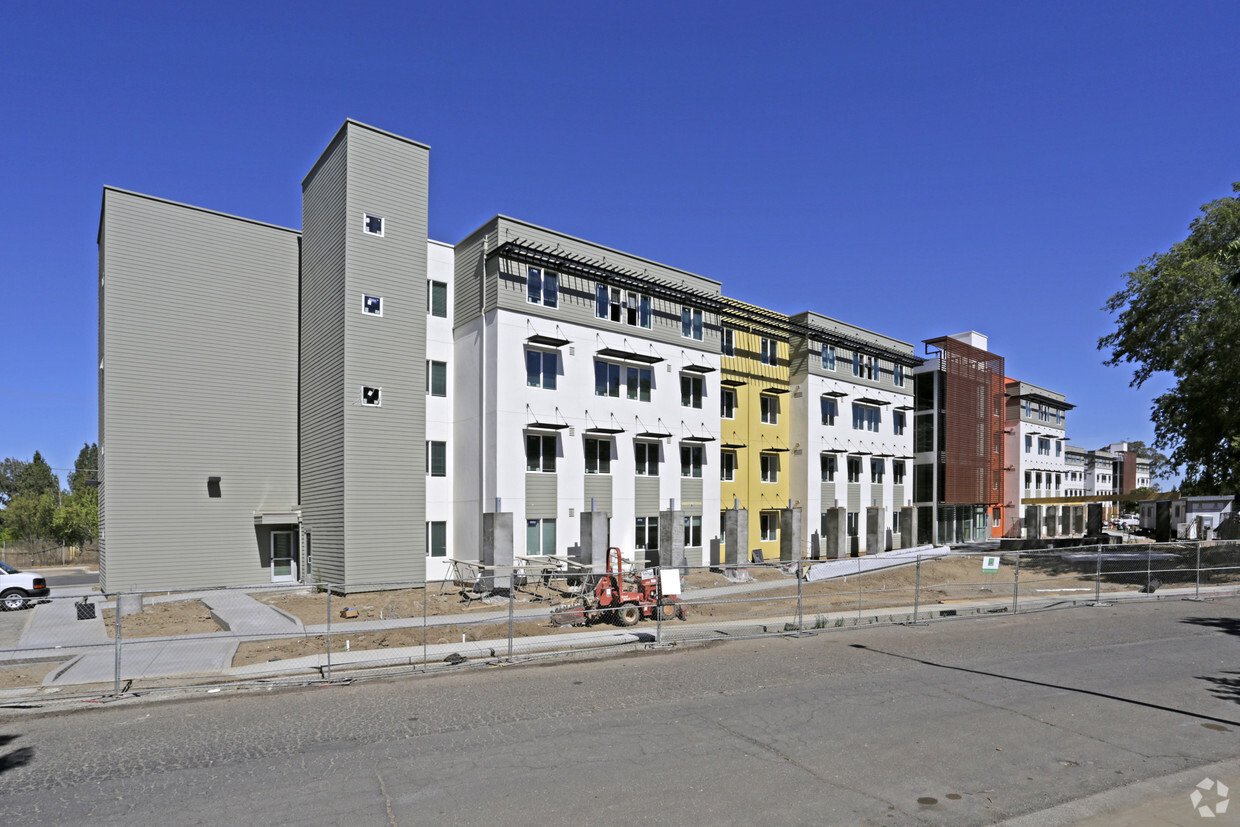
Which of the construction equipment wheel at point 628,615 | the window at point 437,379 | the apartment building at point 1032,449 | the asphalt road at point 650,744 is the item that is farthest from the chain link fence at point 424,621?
the apartment building at point 1032,449

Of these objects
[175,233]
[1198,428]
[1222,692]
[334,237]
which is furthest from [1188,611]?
[175,233]

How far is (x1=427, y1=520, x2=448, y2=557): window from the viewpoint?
1212 inches

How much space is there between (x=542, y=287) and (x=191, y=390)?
15.1 meters

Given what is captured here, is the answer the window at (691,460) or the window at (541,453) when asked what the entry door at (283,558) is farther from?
the window at (691,460)

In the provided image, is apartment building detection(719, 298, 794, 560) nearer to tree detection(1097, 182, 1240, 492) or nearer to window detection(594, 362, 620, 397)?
window detection(594, 362, 620, 397)

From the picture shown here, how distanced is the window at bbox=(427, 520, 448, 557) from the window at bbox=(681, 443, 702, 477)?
41.3ft

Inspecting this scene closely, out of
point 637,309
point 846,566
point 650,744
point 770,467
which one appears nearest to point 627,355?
point 637,309

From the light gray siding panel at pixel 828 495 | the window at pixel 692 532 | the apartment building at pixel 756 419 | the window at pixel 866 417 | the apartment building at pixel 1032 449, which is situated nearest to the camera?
the window at pixel 692 532

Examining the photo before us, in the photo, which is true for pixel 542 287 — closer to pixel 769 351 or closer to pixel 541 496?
pixel 541 496

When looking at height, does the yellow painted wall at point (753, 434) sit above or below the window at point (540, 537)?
above

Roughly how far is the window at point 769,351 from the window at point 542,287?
16123mm

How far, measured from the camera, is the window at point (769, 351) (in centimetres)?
4362

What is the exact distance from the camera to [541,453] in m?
31.4

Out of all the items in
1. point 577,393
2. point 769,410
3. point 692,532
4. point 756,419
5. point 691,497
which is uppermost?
point 577,393
